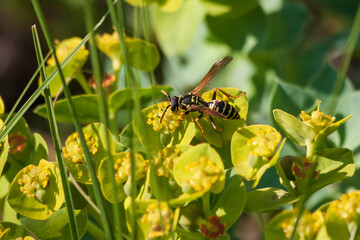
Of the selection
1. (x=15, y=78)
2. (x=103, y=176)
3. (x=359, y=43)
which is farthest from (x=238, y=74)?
(x=15, y=78)

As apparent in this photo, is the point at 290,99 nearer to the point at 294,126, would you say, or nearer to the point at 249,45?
the point at 294,126

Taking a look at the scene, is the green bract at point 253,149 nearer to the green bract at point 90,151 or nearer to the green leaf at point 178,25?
the green bract at point 90,151

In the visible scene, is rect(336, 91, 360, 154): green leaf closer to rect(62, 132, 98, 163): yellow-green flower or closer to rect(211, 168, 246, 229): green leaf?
rect(211, 168, 246, 229): green leaf

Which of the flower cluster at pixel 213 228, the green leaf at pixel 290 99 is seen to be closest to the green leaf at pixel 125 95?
the green leaf at pixel 290 99

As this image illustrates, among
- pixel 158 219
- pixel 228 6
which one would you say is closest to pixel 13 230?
pixel 158 219

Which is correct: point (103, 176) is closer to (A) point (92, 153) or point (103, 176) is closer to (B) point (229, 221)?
(A) point (92, 153)

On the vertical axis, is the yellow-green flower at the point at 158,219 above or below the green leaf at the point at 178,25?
above
